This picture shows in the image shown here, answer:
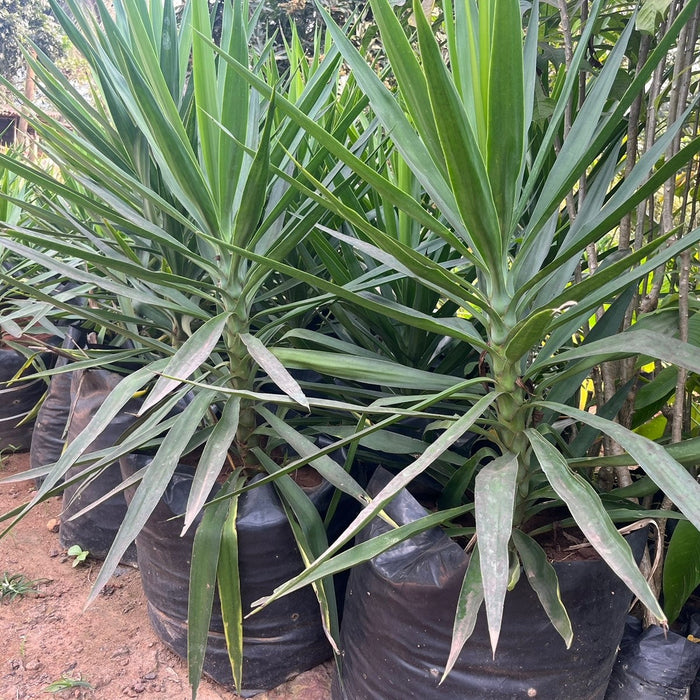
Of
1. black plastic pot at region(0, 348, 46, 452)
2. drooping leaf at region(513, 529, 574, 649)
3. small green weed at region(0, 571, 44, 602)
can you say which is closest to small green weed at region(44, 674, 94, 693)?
small green weed at region(0, 571, 44, 602)

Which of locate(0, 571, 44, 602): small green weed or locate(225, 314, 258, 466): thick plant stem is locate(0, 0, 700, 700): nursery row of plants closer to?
locate(225, 314, 258, 466): thick plant stem

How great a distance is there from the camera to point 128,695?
1097 millimetres

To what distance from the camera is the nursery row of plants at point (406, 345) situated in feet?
2.03

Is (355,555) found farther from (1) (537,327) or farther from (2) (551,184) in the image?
(2) (551,184)

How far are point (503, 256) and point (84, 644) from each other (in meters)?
1.14

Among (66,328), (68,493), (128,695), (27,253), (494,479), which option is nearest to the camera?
(494,479)

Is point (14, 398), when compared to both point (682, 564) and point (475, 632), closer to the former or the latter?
point (475, 632)

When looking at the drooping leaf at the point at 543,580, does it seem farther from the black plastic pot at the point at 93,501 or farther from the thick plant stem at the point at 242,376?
the black plastic pot at the point at 93,501

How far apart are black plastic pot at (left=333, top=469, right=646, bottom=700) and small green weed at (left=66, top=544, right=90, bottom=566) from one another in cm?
92

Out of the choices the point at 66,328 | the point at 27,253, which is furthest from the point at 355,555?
the point at 66,328

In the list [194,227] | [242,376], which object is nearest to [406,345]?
[242,376]

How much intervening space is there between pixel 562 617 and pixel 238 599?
1.67ft

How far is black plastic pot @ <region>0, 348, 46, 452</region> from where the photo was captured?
1990 mm

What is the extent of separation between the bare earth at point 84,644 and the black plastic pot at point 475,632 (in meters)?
0.34
